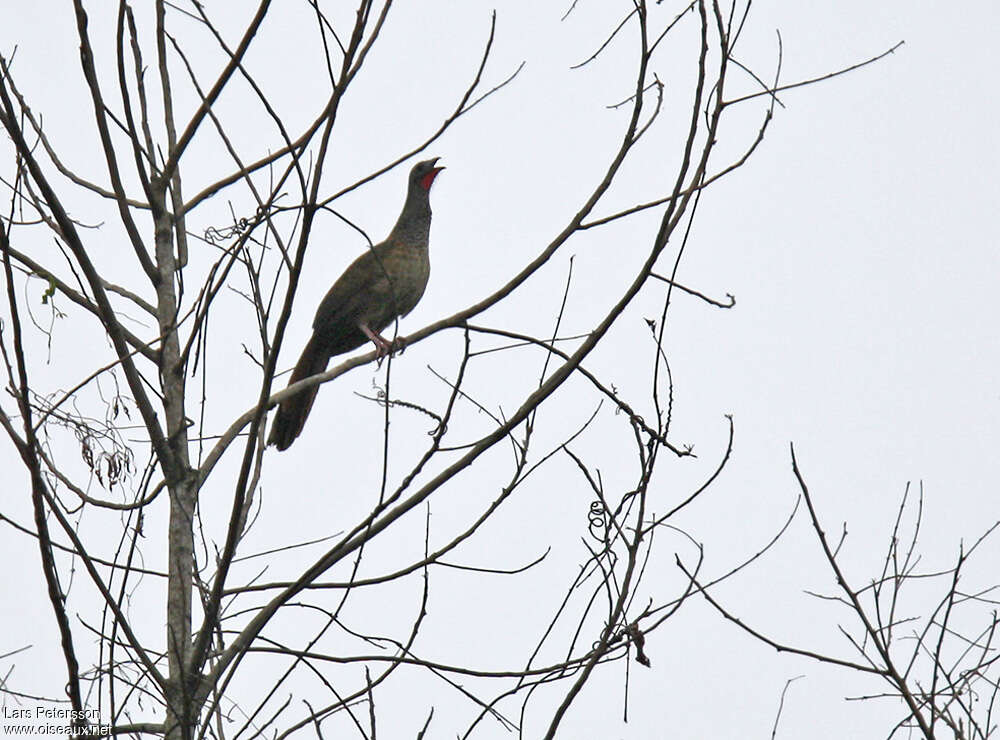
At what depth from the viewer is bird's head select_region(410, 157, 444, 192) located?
6555 mm

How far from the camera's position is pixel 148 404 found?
2857 mm

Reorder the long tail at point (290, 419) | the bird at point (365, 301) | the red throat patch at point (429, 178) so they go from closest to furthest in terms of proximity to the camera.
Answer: the long tail at point (290, 419) < the bird at point (365, 301) < the red throat patch at point (429, 178)

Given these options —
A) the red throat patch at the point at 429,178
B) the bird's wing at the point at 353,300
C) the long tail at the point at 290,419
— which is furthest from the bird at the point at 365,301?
the long tail at the point at 290,419

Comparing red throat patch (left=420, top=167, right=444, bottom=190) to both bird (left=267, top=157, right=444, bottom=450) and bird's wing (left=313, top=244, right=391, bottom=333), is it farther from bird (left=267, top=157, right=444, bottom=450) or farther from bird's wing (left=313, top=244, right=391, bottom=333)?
bird's wing (left=313, top=244, right=391, bottom=333)

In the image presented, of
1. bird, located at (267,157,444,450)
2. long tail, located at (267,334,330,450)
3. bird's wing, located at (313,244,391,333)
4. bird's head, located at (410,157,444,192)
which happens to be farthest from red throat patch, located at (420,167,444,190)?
long tail, located at (267,334,330,450)

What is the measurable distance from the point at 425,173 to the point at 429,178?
0.04 m

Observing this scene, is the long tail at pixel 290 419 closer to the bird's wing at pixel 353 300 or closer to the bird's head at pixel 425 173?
the bird's wing at pixel 353 300

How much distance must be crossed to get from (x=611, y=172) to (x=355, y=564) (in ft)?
3.69

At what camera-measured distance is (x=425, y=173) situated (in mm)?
6609

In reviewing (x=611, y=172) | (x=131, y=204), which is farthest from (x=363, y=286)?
(x=611, y=172)

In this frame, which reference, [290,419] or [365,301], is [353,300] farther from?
[290,419]

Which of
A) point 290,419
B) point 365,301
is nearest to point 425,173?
point 365,301

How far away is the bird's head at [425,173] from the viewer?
655 cm

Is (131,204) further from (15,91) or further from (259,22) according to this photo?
(259,22)
